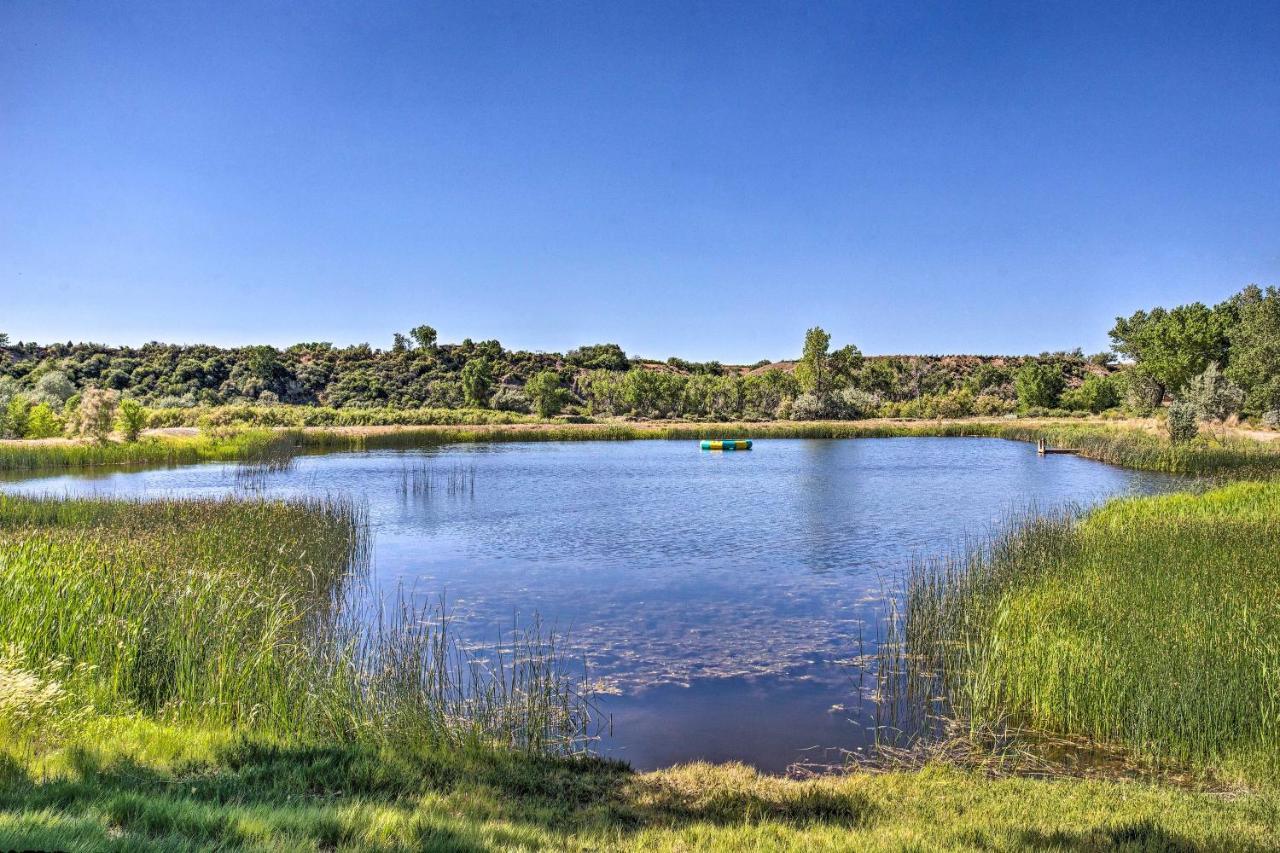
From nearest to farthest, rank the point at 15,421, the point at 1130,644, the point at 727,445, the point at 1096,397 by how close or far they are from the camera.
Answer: the point at 1130,644 < the point at 15,421 < the point at 727,445 < the point at 1096,397

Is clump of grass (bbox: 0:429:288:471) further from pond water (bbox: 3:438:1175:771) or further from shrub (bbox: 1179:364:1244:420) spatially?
shrub (bbox: 1179:364:1244:420)

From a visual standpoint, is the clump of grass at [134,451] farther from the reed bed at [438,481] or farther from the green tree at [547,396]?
the green tree at [547,396]

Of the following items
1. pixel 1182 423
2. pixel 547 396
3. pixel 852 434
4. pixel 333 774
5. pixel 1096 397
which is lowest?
pixel 333 774

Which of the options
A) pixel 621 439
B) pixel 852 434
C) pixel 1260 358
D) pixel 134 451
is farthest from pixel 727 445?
pixel 134 451

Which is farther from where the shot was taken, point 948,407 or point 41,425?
point 948,407

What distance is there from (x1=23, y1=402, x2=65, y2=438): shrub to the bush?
169 ft

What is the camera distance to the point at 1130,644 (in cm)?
802

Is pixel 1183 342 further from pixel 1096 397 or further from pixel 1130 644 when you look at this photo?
pixel 1130 644

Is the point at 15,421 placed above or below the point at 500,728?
above

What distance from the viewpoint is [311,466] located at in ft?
124

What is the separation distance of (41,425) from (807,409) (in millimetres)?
56532

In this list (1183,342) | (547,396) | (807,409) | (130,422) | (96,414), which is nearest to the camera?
(96,414)

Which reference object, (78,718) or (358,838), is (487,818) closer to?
(358,838)

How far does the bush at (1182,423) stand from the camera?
120 ft
